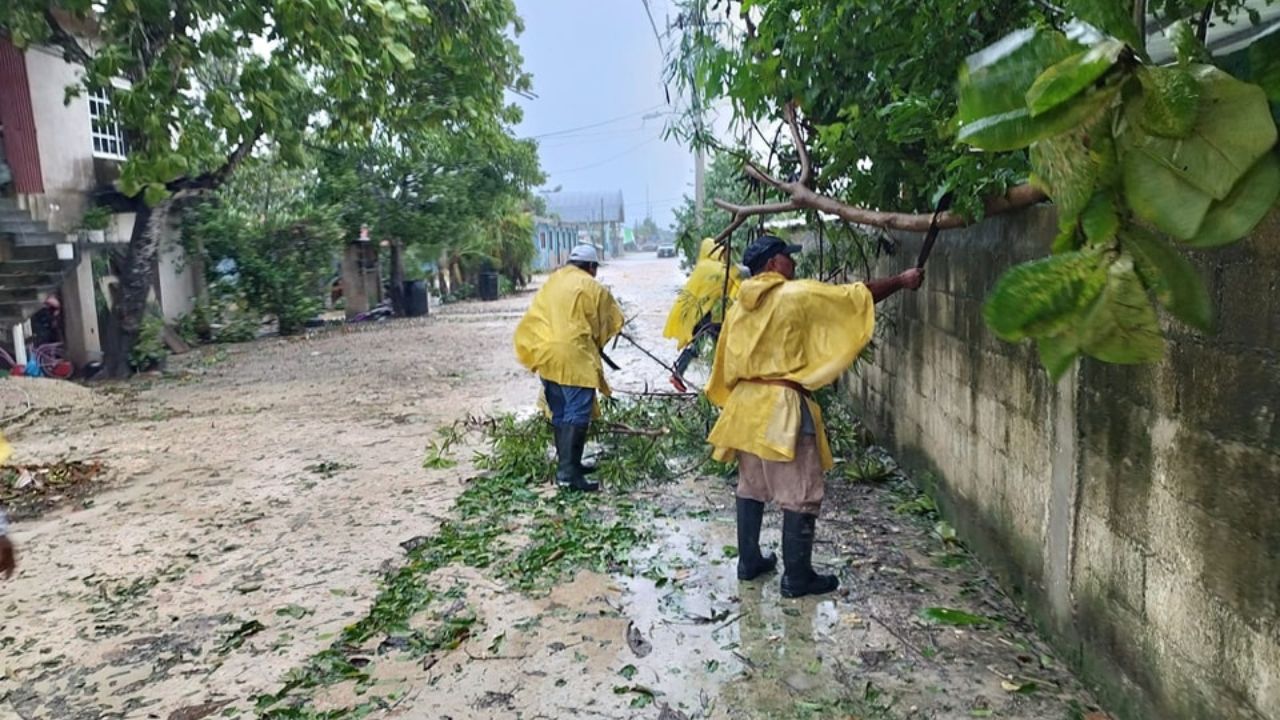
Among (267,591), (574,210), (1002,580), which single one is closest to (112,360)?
(267,591)

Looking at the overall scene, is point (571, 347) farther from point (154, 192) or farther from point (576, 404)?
point (154, 192)

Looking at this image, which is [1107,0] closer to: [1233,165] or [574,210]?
[1233,165]

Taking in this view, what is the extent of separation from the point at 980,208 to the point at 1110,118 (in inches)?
92.2

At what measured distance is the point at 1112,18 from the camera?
3.69ft

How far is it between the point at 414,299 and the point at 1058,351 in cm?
2036

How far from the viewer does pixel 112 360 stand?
38.8 feet

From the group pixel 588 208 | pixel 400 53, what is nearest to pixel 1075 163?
pixel 400 53

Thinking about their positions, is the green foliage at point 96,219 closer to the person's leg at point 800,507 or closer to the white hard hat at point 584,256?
the white hard hat at point 584,256

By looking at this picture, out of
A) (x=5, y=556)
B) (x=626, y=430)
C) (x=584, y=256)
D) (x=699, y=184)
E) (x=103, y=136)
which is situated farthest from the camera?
(x=699, y=184)

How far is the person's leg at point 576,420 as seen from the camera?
5606 mm

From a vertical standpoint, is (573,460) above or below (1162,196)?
below

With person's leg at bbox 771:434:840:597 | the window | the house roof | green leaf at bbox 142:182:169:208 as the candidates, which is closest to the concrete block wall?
person's leg at bbox 771:434:840:597

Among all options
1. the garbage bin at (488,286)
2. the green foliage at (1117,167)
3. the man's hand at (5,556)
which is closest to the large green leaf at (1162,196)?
the green foliage at (1117,167)

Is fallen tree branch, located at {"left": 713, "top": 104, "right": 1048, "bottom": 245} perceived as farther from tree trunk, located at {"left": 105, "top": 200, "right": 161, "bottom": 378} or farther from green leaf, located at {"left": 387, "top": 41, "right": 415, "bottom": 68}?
tree trunk, located at {"left": 105, "top": 200, "right": 161, "bottom": 378}
